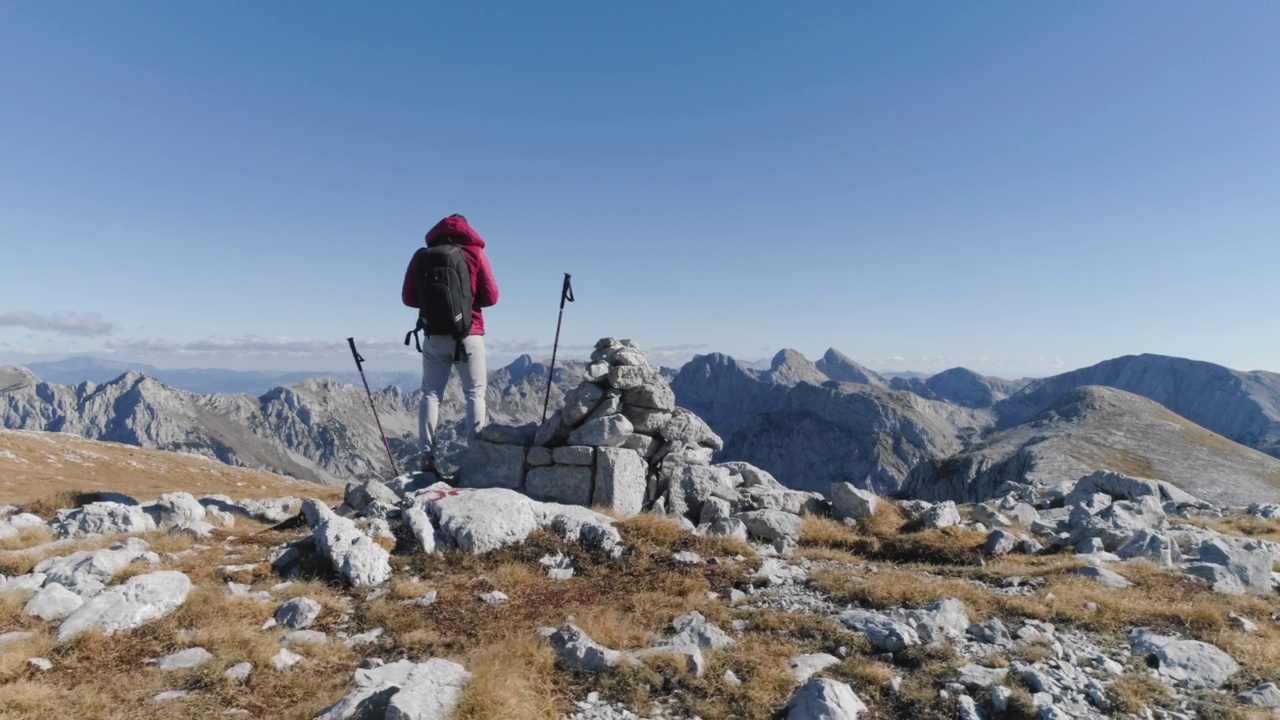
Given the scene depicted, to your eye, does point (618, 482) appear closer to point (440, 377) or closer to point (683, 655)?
point (440, 377)

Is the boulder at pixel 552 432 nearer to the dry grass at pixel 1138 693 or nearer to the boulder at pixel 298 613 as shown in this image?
the boulder at pixel 298 613

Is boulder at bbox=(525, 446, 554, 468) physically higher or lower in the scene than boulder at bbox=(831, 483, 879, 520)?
higher

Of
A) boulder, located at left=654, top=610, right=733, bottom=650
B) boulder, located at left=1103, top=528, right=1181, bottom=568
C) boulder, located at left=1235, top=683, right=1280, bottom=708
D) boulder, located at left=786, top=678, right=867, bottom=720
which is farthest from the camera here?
boulder, located at left=1103, top=528, right=1181, bottom=568

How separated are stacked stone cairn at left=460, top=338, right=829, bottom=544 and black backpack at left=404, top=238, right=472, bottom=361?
Result: 4.98 m

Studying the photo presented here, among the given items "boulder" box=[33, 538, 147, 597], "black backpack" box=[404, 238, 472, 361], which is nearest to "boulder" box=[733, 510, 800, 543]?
"black backpack" box=[404, 238, 472, 361]

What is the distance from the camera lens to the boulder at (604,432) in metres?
18.4

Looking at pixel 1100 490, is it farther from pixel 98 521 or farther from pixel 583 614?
pixel 98 521

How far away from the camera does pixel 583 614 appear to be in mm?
10250

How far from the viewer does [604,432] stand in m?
18.4

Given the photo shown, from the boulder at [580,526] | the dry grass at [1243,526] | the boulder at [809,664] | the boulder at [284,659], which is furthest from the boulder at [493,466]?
the dry grass at [1243,526]

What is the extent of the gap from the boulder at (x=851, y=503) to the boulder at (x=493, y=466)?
9983mm

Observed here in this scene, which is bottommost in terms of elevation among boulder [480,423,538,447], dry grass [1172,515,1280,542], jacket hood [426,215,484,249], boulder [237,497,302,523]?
boulder [237,497,302,523]

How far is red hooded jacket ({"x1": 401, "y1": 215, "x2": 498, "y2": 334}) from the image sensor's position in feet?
53.7

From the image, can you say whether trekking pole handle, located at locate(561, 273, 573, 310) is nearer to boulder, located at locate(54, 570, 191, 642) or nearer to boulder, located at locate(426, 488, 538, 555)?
boulder, located at locate(426, 488, 538, 555)
